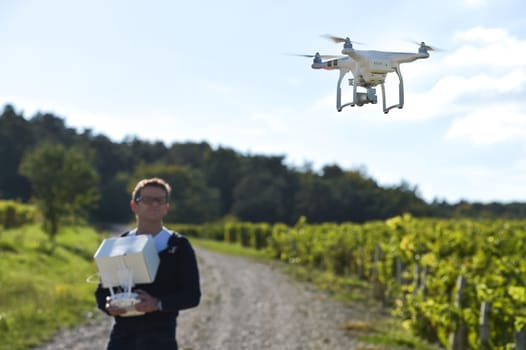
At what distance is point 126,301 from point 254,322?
33.2ft

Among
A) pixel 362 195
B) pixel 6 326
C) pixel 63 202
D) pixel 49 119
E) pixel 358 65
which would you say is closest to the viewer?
pixel 358 65

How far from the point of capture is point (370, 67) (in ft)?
3.86

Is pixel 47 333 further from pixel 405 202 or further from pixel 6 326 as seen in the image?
pixel 405 202

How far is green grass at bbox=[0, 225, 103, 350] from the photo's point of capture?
10.5m

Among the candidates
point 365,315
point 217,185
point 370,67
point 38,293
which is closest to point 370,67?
point 370,67

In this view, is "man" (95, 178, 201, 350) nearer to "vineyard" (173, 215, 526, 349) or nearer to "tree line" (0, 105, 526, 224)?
Answer: "vineyard" (173, 215, 526, 349)

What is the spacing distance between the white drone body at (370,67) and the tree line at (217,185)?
3934 cm

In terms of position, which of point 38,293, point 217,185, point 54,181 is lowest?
point 38,293

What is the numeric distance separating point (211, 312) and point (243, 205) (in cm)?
5515

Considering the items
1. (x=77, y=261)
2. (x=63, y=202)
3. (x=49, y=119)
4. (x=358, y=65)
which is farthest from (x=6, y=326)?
(x=49, y=119)

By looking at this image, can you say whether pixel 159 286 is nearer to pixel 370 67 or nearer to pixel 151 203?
pixel 151 203

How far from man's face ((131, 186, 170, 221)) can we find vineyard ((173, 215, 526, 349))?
4611 millimetres

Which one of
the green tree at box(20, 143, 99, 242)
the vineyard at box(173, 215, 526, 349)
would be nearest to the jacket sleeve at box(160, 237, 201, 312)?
the vineyard at box(173, 215, 526, 349)

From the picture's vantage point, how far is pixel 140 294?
10.6 feet
